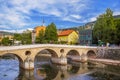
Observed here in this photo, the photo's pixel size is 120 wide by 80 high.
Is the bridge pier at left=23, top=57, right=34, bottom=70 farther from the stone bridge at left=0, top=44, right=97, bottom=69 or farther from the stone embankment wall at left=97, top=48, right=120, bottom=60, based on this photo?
the stone embankment wall at left=97, top=48, right=120, bottom=60

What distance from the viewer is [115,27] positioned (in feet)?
216

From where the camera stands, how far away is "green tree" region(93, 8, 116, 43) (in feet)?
216

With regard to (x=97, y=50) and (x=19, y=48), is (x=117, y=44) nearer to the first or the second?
(x=97, y=50)

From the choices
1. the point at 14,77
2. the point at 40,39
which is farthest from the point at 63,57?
the point at 40,39

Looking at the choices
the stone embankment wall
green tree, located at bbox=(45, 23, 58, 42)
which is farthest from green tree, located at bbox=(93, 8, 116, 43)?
green tree, located at bbox=(45, 23, 58, 42)

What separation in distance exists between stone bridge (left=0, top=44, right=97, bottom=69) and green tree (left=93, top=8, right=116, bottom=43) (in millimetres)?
5594

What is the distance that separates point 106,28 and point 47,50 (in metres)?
20.0

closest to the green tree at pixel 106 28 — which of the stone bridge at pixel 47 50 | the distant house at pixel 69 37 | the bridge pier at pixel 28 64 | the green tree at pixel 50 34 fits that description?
the stone bridge at pixel 47 50

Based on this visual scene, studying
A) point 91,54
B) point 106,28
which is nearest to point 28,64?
point 91,54

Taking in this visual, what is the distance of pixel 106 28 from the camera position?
218ft

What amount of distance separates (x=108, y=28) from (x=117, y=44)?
5.83m

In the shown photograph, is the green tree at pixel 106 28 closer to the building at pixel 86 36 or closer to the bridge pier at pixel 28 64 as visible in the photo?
the building at pixel 86 36

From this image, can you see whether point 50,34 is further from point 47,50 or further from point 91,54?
point 47,50

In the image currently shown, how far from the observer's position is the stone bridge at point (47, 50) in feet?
141
